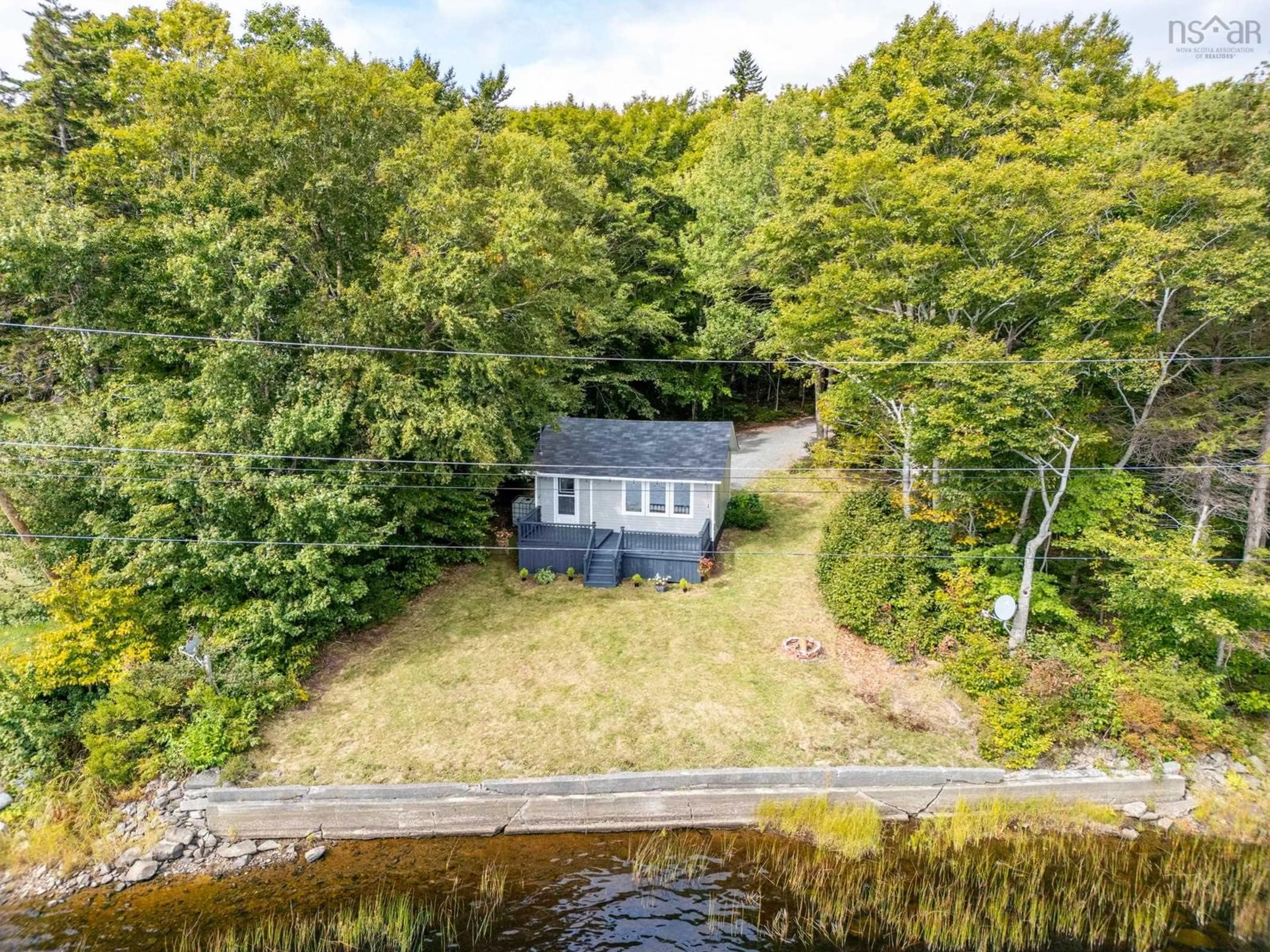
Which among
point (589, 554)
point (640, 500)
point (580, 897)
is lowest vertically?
point (580, 897)

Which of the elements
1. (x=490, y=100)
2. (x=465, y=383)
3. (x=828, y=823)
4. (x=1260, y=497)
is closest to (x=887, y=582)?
(x=828, y=823)

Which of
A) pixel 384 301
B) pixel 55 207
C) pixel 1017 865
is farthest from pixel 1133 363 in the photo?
pixel 55 207

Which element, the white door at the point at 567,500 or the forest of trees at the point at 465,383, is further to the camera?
the white door at the point at 567,500

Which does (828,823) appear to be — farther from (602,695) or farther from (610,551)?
(610,551)

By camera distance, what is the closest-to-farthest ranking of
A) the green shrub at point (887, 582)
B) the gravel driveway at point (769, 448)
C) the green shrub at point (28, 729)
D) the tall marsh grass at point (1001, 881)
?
the tall marsh grass at point (1001, 881), the green shrub at point (28, 729), the green shrub at point (887, 582), the gravel driveway at point (769, 448)

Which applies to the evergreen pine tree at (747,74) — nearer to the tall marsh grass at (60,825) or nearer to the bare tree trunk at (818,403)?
the bare tree trunk at (818,403)

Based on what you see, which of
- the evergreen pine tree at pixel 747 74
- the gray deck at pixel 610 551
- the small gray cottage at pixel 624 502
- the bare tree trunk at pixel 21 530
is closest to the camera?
the bare tree trunk at pixel 21 530

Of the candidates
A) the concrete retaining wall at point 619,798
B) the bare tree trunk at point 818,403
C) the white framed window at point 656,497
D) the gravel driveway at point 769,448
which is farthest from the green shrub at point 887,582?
the gravel driveway at point 769,448
